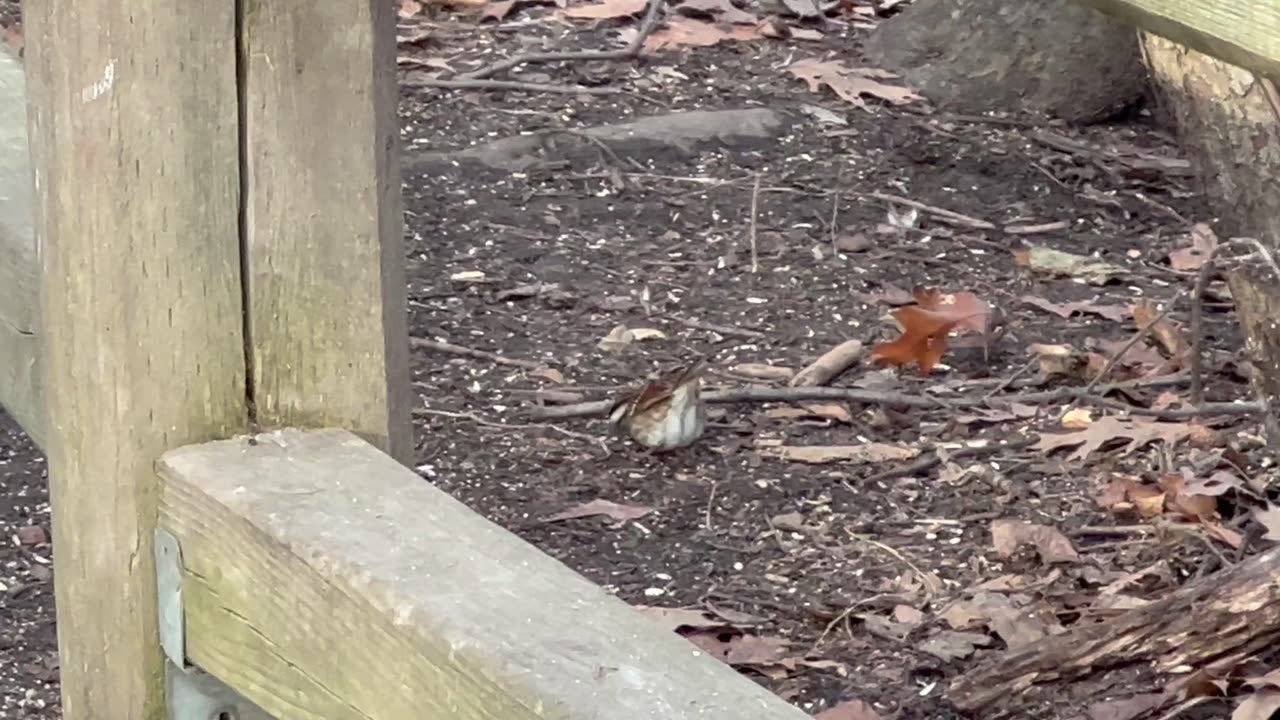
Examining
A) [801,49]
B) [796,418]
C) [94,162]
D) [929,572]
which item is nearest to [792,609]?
[929,572]

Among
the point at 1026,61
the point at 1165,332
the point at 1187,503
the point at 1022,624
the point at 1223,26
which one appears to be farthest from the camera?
the point at 1026,61

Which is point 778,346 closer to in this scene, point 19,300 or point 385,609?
point 19,300

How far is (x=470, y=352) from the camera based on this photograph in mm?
4621

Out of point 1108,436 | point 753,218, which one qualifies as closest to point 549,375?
point 753,218

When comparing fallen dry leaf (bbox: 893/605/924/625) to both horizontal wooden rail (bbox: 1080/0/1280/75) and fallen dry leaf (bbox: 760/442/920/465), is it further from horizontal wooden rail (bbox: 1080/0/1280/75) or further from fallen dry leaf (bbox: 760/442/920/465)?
horizontal wooden rail (bbox: 1080/0/1280/75)

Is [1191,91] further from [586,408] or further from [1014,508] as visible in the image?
[586,408]

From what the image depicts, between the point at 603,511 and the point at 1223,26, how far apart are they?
296cm

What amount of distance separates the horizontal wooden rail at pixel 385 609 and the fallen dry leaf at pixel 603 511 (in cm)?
229

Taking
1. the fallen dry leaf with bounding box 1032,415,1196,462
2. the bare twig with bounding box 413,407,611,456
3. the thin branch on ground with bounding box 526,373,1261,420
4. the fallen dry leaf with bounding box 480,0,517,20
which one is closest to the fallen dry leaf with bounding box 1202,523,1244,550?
the fallen dry leaf with bounding box 1032,415,1196,462

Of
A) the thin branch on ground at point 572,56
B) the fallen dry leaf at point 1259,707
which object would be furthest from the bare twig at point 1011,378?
the thin branch on ground at point 572,56

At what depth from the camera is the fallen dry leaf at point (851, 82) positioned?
634 centimetres

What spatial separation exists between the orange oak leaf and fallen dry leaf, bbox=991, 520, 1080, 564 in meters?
0.91

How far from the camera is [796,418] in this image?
4367 millimetres

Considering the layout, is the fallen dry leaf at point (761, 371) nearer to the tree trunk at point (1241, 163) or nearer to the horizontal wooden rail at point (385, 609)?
the tree trunk at point (1241, 163)
